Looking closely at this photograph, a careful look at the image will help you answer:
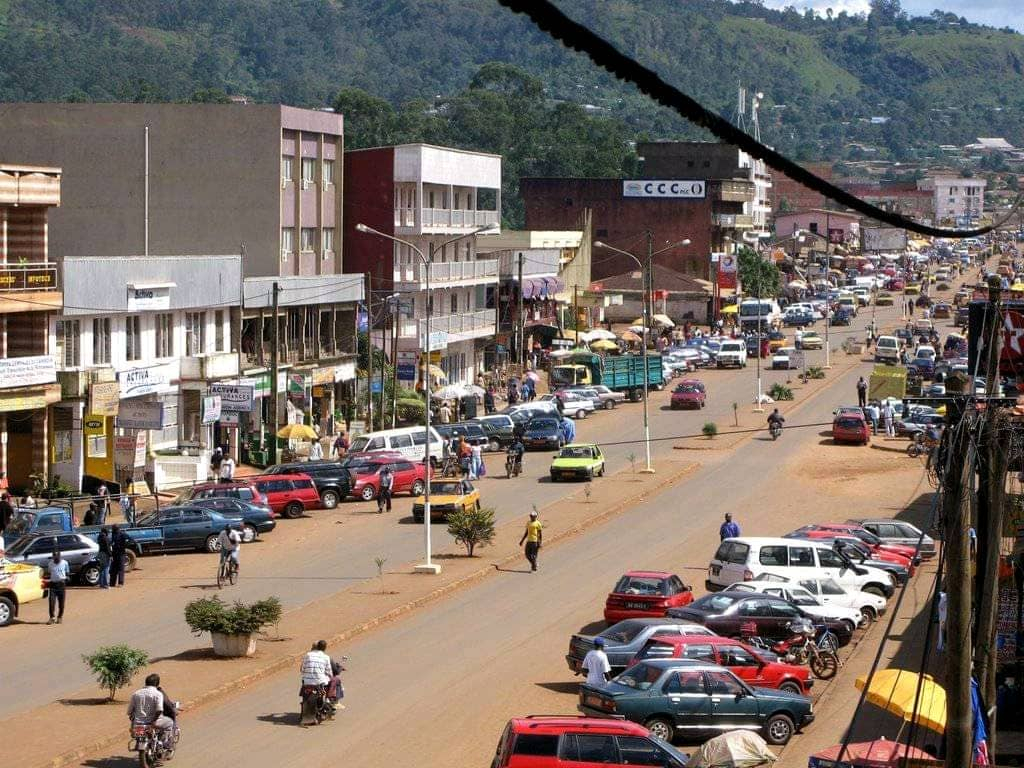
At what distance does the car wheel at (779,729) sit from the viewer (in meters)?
22.7

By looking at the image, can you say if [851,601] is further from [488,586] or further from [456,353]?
[456,353]

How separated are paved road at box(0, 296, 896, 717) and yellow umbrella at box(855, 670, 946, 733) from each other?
39.6 ft

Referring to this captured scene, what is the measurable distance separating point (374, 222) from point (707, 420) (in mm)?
16297

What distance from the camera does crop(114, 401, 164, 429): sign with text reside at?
150 feet

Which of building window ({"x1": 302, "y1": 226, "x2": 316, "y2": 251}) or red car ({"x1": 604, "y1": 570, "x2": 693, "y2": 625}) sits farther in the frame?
building window ({"x1": 302, "y1": 226, "x2": 316, "y2": 251})

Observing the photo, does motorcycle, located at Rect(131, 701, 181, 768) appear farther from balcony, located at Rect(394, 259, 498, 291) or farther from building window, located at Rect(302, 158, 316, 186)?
building window, located at Rect(302, 158, 316, 186)

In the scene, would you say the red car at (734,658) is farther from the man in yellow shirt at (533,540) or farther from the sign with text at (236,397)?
the sign with text at (236,397)

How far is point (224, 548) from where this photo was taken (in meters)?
34.2

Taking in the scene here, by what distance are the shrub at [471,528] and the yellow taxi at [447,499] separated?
4.05 m

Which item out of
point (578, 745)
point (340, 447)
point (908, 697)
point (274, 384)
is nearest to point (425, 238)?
point (340, 447)

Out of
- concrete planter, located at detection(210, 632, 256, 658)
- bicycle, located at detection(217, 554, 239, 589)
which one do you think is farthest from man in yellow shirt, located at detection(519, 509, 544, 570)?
concrete planter, located at detection(210, 632, 256, 658)

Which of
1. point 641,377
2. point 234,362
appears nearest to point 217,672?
point 234,362

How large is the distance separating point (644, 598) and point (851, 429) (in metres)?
31.9

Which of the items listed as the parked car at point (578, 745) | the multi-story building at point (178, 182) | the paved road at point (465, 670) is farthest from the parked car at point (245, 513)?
the parked car at point (578, 745)
